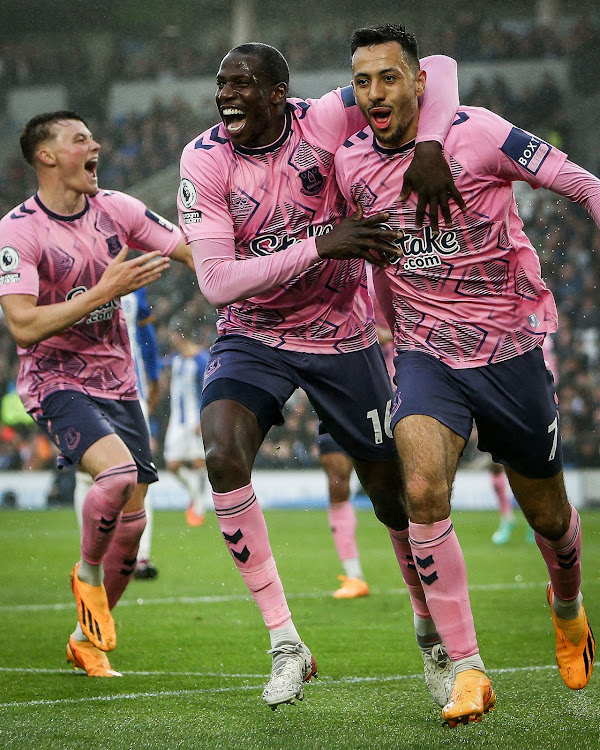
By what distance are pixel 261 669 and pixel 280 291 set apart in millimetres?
2062

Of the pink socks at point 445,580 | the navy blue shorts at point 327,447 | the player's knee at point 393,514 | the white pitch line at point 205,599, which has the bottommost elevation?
the white pitch line at point 205,599

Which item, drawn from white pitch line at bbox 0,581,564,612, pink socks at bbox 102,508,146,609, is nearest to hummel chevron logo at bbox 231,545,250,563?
pink socks at bbox 102,508,146,609

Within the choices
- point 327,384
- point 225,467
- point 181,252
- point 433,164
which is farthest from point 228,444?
point 181,252

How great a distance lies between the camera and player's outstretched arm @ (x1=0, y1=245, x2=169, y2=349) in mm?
5387

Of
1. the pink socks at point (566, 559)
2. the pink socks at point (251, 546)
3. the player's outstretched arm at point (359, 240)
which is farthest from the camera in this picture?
the pink socks at point (566, 559)

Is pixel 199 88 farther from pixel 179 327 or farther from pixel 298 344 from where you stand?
pixel 298 344

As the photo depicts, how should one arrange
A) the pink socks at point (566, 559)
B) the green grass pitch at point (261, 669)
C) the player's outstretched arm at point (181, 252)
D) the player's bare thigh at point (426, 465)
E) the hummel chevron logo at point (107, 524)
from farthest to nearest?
the player's outstretched arm at point (181, 252) → the hummel chevron logo at point (107, 524) → the pink socks at point (566, 559) → the green grass pitch at point (261, 669) → the player's bare thigh at point (426, 465)

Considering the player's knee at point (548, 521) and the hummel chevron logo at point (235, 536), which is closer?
the hummel chevron logo at point (235, 536)

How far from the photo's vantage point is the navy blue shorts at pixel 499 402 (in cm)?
430

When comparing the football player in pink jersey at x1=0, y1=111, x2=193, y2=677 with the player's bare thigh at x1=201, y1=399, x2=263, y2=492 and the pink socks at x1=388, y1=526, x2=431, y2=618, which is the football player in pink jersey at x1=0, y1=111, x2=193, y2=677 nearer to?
the player's bare thigh at x1=201, y1=399, x2=263, y2=492

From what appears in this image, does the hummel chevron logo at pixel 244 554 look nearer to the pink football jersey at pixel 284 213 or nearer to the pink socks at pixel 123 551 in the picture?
the pink football jersey at pixel 284 213

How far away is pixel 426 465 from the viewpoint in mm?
4062

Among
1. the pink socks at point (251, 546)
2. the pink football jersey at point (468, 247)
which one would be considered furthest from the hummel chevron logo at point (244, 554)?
the pink football jersey at point (468, 247)

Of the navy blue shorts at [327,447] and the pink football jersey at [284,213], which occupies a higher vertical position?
the pink football jersey at [284,213]
